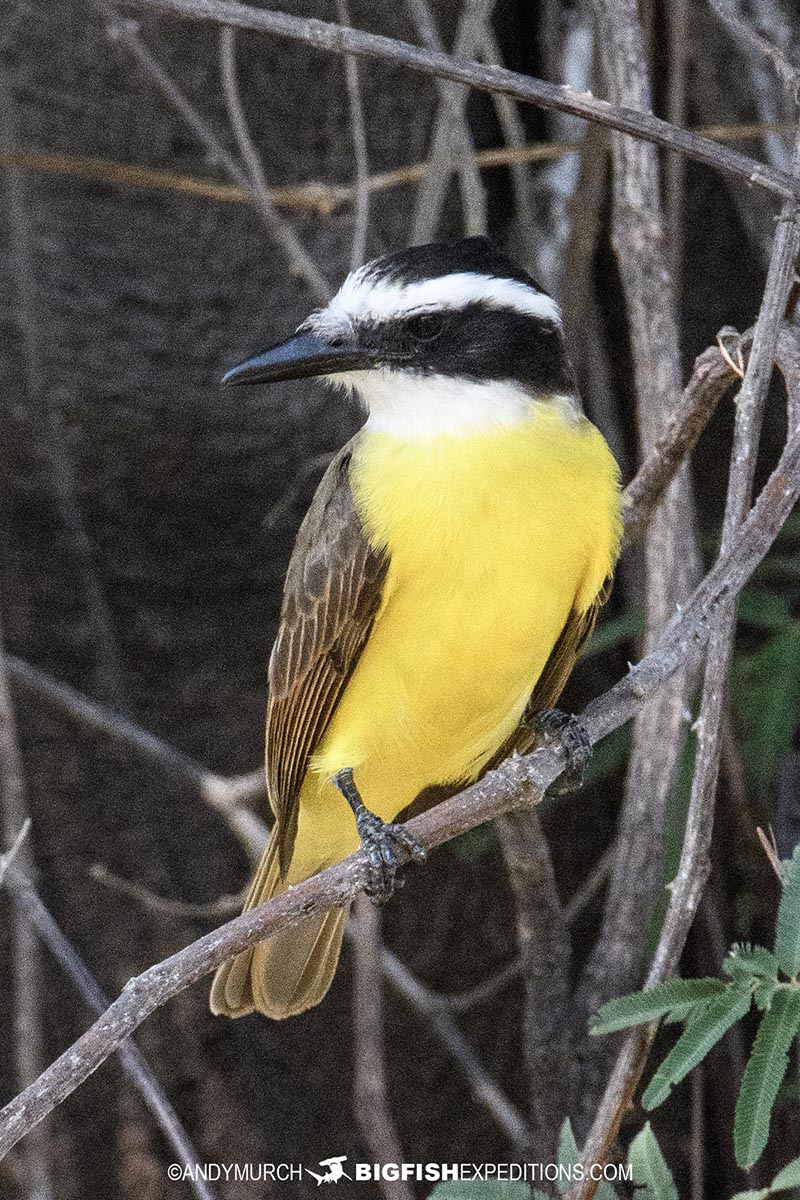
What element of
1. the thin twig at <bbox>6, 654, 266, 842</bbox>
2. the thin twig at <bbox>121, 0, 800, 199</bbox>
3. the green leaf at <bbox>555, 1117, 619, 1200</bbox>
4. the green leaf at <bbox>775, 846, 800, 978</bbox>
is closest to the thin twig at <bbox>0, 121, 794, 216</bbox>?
the thin twig at <bbox>6, 654, 266, 842</bbox>

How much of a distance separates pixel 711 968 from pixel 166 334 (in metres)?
1.72

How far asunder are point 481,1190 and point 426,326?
121 cm

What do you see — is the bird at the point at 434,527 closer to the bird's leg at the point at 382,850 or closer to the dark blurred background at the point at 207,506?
the bird's leg at the point at 382,850

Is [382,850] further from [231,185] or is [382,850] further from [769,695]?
[231,185]

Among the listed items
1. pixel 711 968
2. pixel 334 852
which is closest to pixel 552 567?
pixel 334 852

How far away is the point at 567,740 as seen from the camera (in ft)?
7.23

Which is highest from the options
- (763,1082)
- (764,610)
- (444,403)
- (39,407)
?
(39,407)

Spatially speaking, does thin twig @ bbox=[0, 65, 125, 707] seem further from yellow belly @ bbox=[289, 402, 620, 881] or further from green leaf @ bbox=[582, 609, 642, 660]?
green leaf @ bbox=[582, 609, 642, 660]

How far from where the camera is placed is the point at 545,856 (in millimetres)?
2375

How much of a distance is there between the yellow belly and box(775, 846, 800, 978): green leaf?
22.5 inches

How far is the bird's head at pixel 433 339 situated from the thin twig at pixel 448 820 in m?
0.61

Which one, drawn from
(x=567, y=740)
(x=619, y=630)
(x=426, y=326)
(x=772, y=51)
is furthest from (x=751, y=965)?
(x=619, y=630)

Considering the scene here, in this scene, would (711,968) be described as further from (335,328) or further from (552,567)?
(335,328)

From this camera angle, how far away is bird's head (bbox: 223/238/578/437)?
7.28ft
